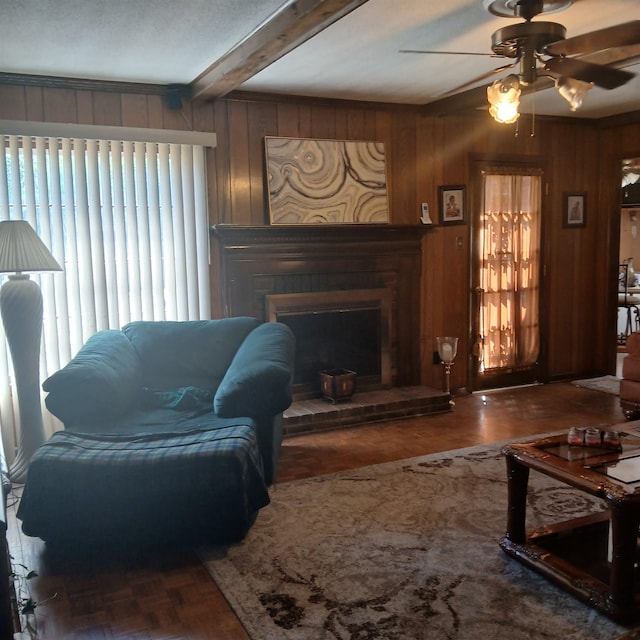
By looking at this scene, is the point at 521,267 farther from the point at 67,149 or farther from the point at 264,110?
the point at 67,149

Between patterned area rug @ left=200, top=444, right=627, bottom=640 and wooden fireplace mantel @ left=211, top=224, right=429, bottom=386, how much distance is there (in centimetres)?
160

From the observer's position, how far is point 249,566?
8.80 ft

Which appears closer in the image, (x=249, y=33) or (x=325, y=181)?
(x=249, y=33)

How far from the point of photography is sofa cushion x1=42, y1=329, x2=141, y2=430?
3170 millimetres

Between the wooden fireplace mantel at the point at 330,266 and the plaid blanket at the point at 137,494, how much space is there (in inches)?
77.1

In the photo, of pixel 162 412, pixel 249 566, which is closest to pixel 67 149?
pixel 162 412

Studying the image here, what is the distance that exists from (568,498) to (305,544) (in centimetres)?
138

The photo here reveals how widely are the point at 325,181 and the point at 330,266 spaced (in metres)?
0.63

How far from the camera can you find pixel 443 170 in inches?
211

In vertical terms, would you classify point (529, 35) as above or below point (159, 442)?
above

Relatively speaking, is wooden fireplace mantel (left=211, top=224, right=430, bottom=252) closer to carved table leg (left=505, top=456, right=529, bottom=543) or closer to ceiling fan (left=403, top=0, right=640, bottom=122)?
ceiling fan (left=403, top=0, right=640, bottom=122)

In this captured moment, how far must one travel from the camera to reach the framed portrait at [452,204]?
535cm

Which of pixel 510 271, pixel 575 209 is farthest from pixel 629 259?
pixel 510 271

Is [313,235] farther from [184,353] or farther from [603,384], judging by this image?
[603,384]
